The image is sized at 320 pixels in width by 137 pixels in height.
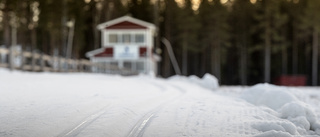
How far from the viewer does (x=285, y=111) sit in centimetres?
861

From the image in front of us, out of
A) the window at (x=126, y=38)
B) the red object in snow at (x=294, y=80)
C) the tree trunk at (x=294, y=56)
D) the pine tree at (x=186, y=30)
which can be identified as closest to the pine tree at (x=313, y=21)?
the tree trunk at (x=294, y=56)

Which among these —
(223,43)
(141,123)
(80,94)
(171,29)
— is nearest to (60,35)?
(171,29)

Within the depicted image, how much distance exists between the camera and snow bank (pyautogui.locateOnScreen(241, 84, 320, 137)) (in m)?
6.69

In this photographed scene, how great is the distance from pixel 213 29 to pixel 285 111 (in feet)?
171

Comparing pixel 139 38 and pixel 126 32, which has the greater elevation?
pixel 126 32

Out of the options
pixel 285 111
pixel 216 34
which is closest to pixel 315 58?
pixel 216 34

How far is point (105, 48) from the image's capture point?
4000 cm

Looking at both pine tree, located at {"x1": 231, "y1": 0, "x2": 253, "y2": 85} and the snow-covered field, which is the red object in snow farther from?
the snow-covered field

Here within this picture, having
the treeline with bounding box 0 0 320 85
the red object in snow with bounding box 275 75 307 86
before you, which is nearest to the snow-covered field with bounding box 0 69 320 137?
the red object in snow with bounding box 275 75 307 86

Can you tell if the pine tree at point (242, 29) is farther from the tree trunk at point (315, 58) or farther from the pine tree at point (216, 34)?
the tree trunk at point (315, 58)

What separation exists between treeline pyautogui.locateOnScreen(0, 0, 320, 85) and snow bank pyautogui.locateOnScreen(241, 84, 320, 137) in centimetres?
3965

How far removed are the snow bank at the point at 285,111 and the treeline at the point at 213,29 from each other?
130 feet

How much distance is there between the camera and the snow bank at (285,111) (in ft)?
22.0

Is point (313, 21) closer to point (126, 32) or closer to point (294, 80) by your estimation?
point (294, 80)
